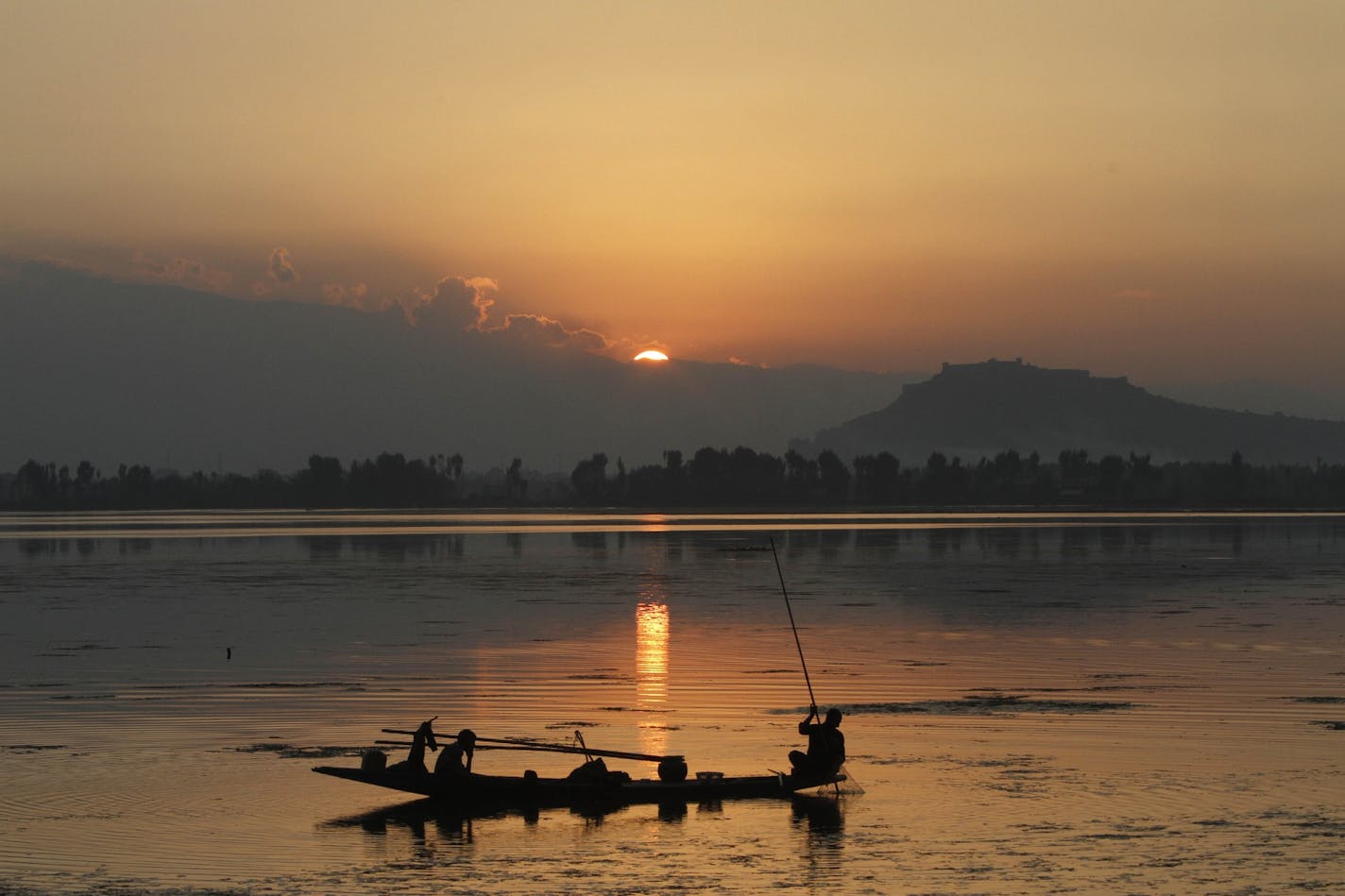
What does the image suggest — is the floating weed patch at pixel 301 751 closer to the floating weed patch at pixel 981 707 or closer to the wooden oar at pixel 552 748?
the wooden oar at pixel 552 748

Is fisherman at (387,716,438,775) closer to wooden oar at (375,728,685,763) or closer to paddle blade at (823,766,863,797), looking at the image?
wooden oar at (375,728,685,763)

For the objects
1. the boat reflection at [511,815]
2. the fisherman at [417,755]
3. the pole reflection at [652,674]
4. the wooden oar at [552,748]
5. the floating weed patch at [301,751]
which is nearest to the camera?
the boat reflection at [511,815]

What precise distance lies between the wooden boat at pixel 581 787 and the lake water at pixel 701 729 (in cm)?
25

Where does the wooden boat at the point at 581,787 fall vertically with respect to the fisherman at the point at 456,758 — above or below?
below

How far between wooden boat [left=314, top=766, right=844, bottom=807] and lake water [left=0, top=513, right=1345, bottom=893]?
0.83ft

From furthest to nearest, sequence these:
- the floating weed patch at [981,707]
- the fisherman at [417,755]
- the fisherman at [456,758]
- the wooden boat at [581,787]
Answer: the floating weed patch at [981,707], the fisherman at [417,755], the fisherman at [456,758], the wooden boat at [581,787]

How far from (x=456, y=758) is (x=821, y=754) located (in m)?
4.91

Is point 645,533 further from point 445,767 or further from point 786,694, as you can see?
point 445,767

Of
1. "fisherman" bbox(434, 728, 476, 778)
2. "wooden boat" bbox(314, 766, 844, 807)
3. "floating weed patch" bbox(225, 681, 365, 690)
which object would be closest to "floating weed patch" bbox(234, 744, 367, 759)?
"wooden boat" bbox(314, 766, 844, 807)

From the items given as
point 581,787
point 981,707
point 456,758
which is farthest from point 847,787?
point 981,707

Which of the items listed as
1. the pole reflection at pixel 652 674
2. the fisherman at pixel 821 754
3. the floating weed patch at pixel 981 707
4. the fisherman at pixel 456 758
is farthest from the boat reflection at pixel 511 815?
the floating weed patch at pixel 981 707

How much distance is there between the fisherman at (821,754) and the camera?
21.3m

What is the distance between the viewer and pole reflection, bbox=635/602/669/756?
25828 millimetres

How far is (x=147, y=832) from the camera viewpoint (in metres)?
19.1
